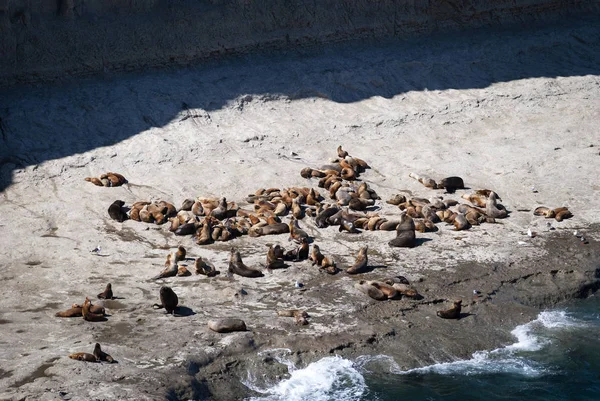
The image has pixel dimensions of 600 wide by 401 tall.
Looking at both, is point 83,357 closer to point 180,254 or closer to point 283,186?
point 180,254

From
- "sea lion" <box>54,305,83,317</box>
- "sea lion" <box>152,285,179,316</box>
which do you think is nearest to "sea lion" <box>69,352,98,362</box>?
"sea lion" <box>54,305,83,317</box>

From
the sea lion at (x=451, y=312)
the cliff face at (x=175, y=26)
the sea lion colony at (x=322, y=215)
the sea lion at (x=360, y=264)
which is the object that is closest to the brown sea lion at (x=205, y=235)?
the sea lion colony at (x=322, y=215)

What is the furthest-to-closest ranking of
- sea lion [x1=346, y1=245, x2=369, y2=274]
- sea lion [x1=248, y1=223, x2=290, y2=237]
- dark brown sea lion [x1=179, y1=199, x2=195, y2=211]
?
dark brown sea lion [x1=179, y1=199, x2=195, y2=211]
sea lion [x1=248, y1=223, x2=290, y2=237]
sea lion [x1=346, y1=245, x2=369, y2=274]

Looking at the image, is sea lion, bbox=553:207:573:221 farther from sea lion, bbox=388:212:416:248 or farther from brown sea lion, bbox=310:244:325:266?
brown sea lion, bbox=310:244:325:266

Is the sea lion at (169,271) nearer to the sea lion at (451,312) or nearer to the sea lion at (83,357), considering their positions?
the sea lion at (83,357)

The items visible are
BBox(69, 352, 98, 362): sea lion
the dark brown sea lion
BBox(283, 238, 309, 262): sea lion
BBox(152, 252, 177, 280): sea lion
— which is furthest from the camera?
the dark brown sea lion
